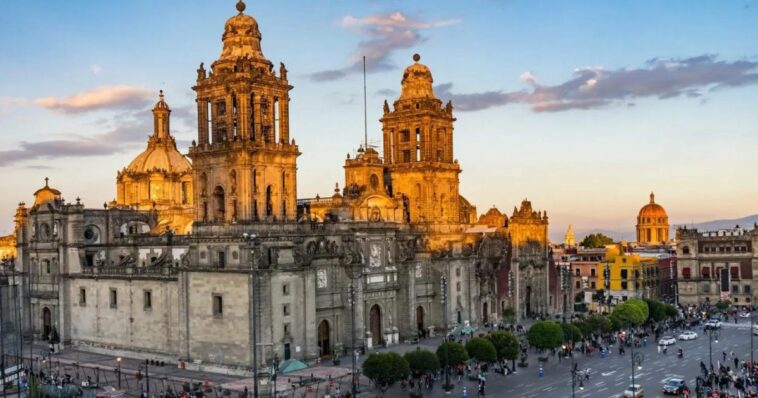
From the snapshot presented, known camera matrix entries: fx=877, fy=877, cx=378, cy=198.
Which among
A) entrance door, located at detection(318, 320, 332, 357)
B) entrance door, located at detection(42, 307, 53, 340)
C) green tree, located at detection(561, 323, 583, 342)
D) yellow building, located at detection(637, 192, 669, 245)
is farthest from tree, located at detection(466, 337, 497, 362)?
yellow building, located at detection(637, 192, 669, 245)

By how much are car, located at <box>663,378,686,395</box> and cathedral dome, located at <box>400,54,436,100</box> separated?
4882 cm

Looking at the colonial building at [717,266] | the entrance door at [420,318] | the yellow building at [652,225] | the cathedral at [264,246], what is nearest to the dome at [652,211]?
the yellow building at [652,225]

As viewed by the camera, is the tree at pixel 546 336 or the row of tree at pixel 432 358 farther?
the tree at pixel 546 336

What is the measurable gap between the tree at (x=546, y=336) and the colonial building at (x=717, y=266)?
59.5 meters

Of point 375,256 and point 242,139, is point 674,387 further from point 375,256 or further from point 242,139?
point 242,139

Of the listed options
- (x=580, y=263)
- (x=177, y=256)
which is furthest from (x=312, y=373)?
(x=580, y=263)

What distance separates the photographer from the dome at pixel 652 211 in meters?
186

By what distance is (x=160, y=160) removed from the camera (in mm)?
108188

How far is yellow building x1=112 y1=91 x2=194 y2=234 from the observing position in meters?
105

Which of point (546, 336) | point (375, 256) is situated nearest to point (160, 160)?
point (375, 256)

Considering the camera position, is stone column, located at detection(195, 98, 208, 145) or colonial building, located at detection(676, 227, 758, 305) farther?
colonial building, located at detection(676, 227, 758, 305)

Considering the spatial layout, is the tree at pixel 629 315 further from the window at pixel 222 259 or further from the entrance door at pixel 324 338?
the window at pixel 222 259

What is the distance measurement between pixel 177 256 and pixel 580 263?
233ft

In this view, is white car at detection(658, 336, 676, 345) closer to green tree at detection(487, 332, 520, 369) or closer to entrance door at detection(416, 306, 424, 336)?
green tree at detection(487, 332, 520, 369)
